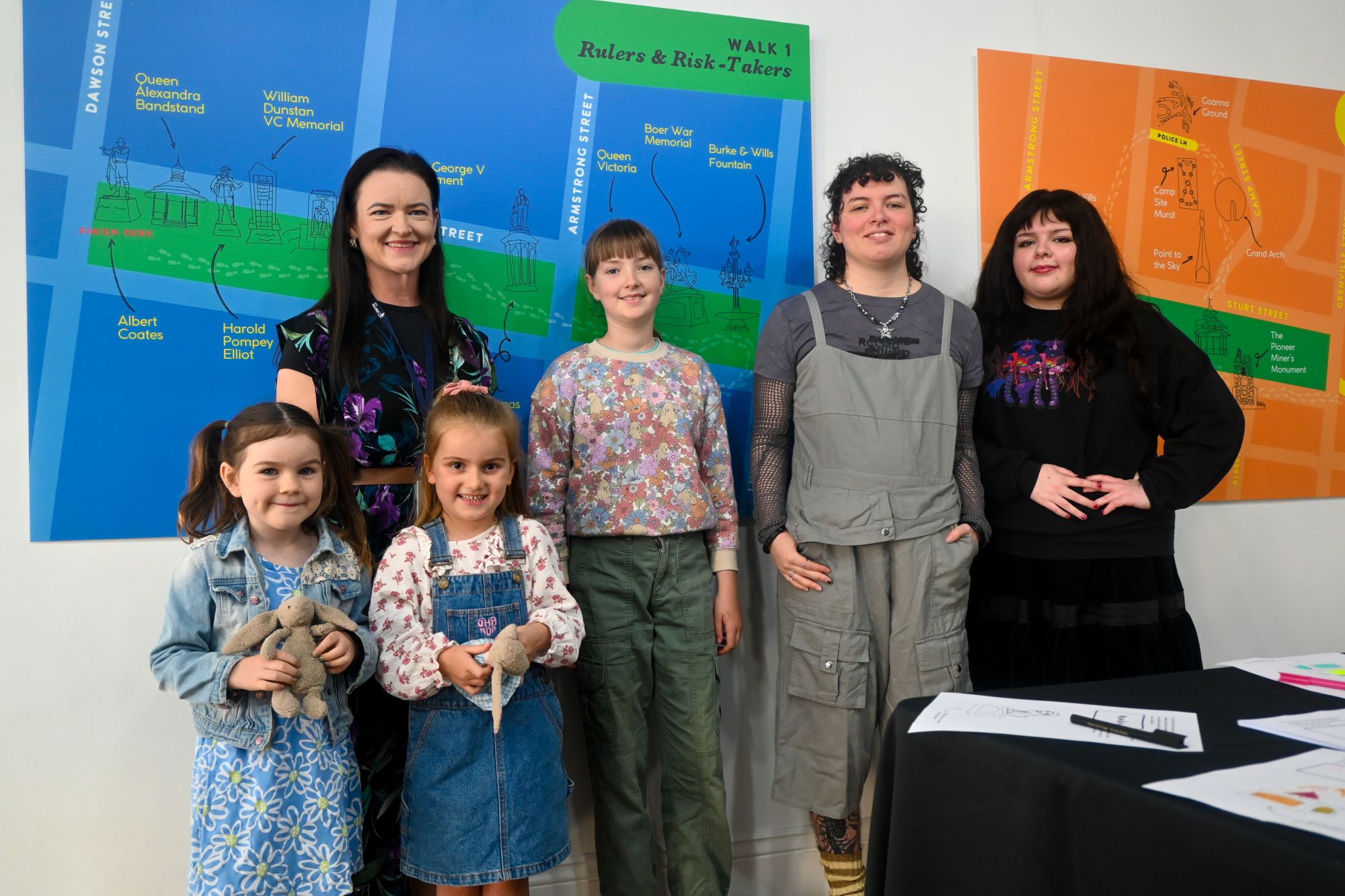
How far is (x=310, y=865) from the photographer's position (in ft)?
4.62

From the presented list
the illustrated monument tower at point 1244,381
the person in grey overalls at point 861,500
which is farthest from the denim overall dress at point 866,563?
the illustrated monument tower at point 1244,381

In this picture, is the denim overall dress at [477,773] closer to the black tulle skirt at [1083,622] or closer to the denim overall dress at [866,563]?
the denim overall dress at [866,563]

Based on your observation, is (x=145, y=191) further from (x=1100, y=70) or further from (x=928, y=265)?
(x=1100, y=70)

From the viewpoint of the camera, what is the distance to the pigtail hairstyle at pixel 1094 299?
201 cm

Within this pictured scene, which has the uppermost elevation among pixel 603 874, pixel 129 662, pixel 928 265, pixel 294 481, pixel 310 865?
pixel 928 265

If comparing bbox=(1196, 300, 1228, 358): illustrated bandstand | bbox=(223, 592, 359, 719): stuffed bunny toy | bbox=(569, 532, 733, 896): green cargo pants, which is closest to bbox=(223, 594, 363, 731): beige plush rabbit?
bbox=(223, 592, 359, 719): stuffed bunny toy

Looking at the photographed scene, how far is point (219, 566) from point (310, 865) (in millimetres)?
492

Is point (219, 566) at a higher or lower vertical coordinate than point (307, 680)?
higher

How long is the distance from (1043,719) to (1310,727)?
0.28 m

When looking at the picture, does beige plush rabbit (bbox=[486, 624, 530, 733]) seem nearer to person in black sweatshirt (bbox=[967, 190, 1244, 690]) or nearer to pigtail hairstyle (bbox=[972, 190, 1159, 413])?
person in black sweatshirt (bbox=[967, 190, 1244, 690])

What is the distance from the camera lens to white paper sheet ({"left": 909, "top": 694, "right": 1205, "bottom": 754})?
963 mm

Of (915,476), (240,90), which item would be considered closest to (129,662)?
(240,90)

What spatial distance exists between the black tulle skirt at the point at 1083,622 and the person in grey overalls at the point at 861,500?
0.17 meters

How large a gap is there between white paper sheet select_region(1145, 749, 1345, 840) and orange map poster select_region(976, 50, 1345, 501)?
1.84m
